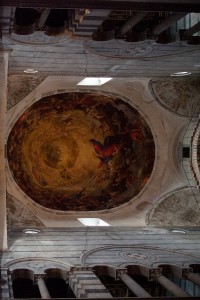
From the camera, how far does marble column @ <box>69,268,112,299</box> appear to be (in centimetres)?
1173

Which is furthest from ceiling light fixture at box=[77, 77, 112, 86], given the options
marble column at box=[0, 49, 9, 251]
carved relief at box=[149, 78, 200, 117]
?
marble column at box=[0, 49, 9, 251]

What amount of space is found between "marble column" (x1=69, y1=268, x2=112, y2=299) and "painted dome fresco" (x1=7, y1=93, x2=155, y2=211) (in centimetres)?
541

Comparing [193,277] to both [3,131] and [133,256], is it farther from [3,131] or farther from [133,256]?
[3,131]

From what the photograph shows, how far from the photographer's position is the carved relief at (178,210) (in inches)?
694

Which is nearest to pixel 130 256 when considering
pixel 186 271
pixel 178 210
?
pixel 186 271

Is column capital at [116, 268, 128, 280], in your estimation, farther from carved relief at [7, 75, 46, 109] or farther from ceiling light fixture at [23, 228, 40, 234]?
carved relief at [7, 75, 46, 109]

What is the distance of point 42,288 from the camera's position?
12.0 meters

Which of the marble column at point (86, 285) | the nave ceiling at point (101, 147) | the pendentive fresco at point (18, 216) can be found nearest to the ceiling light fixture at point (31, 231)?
the pendentive fresco at point (18, 216)

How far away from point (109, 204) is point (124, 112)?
3.36m

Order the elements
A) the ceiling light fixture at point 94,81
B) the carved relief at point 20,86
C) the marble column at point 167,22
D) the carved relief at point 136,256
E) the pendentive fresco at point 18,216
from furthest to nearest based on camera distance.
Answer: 1. the ceiling light fixture at point 94,81
2. the carved relief at point 20,86
3. the pendentive fresco at point 18,216
4. the carved relief at point 136,256
5. the marble column at point 167,22

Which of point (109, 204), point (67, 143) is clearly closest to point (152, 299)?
point (109, 204)

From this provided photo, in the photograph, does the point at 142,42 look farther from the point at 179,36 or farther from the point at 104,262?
the point at 104,262

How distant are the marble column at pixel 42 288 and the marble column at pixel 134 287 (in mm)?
1961

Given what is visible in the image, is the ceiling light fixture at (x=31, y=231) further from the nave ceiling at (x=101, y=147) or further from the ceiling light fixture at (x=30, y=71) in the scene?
the ceiling light fixture at (x=30, y=71)
